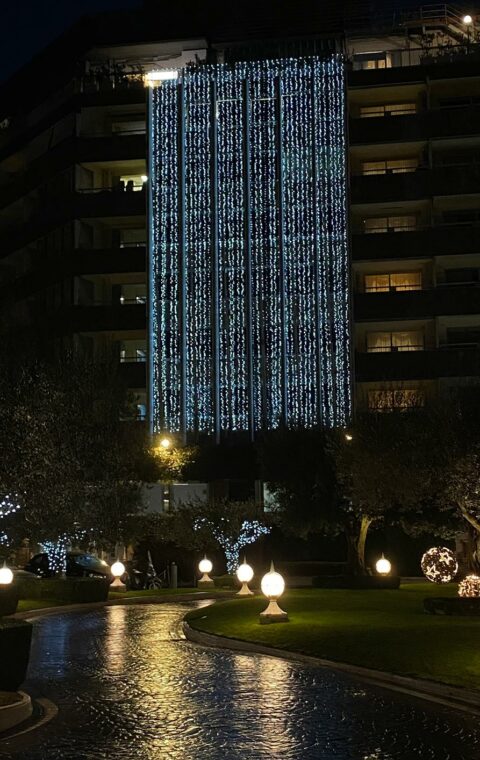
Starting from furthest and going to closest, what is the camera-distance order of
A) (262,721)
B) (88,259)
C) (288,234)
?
(88,259) < (288,234) < (262,721)

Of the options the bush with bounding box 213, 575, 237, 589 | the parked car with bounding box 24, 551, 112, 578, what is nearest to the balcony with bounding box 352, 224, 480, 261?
the bush with bounding box 213, 575, 237, 589

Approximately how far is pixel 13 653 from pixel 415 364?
41179 millimetres

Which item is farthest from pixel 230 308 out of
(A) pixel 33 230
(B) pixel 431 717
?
(B) pixel 431 717

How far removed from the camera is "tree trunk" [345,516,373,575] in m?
42.6

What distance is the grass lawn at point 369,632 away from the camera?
56.5 ft

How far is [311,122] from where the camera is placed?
55.1 metres

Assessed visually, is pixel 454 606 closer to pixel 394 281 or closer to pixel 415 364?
pixel 415 364

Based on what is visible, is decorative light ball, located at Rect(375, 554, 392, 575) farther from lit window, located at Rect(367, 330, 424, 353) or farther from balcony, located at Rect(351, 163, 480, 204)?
balcony, located at Rect(351, 163, 480, 204)

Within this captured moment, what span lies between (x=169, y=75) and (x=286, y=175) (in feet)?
Result: 33.4

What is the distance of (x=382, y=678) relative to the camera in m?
16.6

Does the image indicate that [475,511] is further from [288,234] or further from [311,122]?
[311,122]

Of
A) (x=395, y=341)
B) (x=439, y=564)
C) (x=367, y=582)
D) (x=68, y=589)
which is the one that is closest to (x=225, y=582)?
(x=367, y=582)

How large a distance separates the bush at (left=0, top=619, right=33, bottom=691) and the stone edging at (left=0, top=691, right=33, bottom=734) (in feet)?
1.68

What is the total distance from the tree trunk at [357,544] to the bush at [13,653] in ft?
96.9
